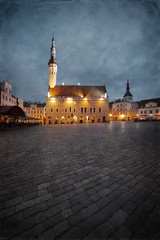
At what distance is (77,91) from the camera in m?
41.3

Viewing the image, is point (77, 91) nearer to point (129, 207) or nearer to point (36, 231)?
point (129, 207)

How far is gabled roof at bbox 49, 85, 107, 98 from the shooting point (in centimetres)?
4000

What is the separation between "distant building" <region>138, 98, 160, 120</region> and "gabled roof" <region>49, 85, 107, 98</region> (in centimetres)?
2445

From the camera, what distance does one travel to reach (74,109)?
38625mm

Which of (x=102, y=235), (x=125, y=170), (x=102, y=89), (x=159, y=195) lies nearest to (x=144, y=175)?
(x=125, y=170)

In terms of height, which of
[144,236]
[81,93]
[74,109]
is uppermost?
[81,93]

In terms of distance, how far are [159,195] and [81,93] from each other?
1620 inches

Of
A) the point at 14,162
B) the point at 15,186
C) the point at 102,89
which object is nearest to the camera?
the point at 15,186

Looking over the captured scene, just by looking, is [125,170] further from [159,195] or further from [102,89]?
[102,89]

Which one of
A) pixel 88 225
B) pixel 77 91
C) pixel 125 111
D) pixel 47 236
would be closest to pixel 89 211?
pixel 88 225

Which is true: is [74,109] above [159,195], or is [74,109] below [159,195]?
above

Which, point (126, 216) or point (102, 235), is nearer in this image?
point (102, 235)

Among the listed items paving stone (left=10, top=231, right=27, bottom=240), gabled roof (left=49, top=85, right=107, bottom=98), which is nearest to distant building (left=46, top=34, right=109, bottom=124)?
gabled roof (left=49, top=85, right=107, bottom=98)

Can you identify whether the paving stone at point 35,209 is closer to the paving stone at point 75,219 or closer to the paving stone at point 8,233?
the paving stone at point 8,233
